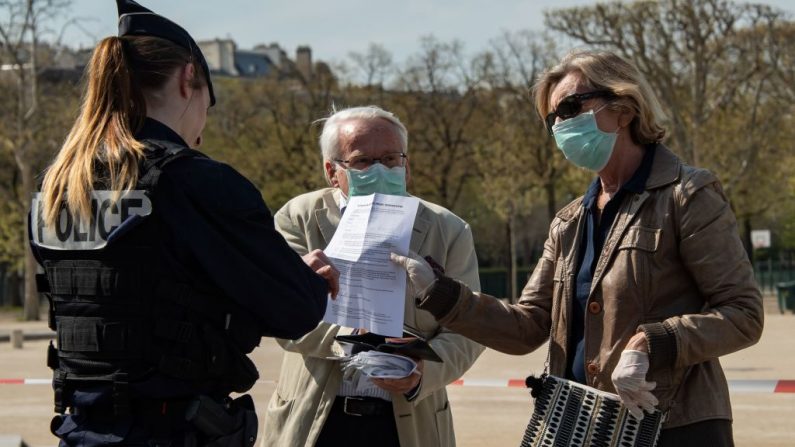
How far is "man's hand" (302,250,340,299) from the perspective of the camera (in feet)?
11.6

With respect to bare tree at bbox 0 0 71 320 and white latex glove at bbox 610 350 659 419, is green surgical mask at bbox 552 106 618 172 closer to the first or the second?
white latex glove at bbox 610 350 659 419

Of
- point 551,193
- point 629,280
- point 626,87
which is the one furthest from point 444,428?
point 551,193

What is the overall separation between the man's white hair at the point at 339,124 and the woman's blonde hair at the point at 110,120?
126cm

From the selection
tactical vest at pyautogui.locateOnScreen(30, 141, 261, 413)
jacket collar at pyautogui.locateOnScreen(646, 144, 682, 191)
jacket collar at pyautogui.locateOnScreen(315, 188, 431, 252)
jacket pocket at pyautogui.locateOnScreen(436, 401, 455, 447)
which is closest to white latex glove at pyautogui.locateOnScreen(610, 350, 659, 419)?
jacket collar at pyautogui.locateOnScreen(646, 144, 682, 191)

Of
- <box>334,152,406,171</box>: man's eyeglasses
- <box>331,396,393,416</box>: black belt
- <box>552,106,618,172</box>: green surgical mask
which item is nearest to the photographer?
<box>552,106,618,172</box>: green surgical mask

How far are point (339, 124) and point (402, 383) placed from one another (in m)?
1.07

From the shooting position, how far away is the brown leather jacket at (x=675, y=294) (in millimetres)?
3275

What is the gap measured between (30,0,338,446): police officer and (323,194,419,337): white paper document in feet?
1.97

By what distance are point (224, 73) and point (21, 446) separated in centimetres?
9944

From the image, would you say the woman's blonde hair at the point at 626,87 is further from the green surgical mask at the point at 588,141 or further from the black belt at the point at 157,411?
the black belt at the point at 157,411

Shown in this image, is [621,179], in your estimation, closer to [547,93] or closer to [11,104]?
[547,93]

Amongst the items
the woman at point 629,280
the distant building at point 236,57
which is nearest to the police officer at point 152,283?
the woman at point 629,280

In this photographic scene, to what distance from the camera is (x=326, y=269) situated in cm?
353

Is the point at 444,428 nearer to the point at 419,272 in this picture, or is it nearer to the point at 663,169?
the point at 419,272
